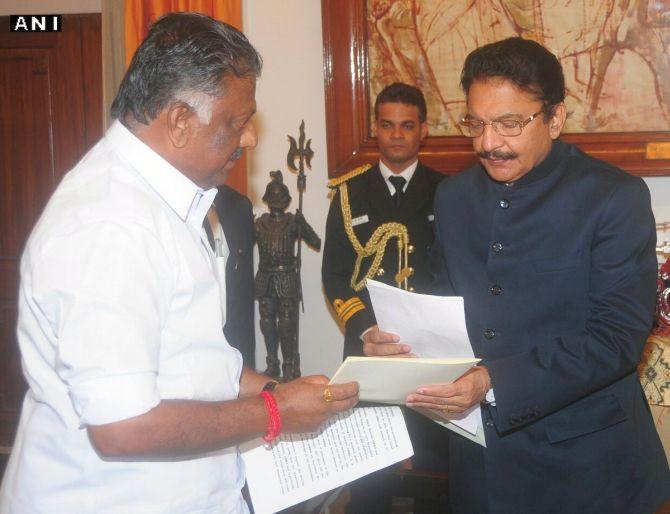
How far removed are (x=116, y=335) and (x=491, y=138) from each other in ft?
3.29

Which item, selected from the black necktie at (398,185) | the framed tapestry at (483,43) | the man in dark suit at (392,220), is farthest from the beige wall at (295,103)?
the black necktie at (398,185)

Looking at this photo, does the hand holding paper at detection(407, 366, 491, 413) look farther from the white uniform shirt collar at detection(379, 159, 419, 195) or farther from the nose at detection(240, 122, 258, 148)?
the white uniform shirt collar at detection(379, 159, 419, 195)

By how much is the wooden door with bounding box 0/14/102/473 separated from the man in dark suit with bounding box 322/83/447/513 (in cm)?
183

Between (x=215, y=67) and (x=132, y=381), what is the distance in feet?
1.73

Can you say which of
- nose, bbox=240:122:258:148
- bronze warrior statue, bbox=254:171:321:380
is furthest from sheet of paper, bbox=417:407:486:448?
bronze warrior statue, bbox=254:171:321:380

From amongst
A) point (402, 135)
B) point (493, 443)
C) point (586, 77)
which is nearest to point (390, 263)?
point (402, 135)

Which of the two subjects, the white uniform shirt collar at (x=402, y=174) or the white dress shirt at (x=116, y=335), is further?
the white uniform shirt collar at (x=402, y=174)

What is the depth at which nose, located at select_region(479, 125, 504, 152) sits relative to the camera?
5.74ft

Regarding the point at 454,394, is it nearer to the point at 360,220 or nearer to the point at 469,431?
the point at 469,431

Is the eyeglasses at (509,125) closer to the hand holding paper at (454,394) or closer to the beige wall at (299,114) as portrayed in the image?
the hand holding paper at (454,394)

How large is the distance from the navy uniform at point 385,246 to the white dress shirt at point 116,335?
1.79 meters

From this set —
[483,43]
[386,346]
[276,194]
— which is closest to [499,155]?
[386,346]

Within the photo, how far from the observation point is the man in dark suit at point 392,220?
3.19 metres

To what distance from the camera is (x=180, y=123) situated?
1296 millimetres
